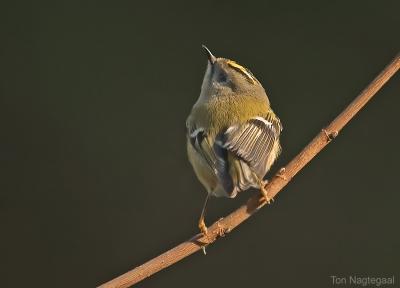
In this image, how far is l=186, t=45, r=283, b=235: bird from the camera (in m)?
1.92

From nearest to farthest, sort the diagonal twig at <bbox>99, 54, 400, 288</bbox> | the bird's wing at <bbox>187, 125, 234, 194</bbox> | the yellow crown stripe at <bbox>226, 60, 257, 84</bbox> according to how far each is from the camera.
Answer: the diagonal twig at <bbox>99, 54, 400, 288</bbox> → the bird's wing at <bbox>187, 125, 234, 194</bbox> → the yellow crown stripe at <bbox>226, 60, 257, 84</bbox>

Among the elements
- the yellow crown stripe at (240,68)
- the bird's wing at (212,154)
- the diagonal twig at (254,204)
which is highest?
the yellow crown stripe at (240,68)

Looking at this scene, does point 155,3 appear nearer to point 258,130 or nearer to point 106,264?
point 106,264

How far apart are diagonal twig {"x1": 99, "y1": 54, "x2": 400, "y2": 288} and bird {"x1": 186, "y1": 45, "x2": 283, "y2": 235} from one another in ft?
0.26

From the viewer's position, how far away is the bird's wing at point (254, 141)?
6.40 feet

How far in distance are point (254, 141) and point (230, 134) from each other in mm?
74

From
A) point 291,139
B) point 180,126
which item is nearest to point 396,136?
point 291,139

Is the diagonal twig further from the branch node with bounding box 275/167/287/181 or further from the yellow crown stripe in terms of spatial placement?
the yellow crown stripe

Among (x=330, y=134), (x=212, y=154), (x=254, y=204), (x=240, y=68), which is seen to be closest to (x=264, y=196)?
(x=254, y=204)

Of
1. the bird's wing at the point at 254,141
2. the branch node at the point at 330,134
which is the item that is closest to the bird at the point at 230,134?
the bird's wing at the point at 254,141

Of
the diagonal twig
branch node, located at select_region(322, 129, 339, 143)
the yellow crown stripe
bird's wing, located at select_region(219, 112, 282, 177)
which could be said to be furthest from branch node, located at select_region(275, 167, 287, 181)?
the yellow crown stripe

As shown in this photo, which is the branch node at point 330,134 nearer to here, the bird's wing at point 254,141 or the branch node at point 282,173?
the branch node at point 282,173

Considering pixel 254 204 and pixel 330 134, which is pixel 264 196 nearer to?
pixel 254 204

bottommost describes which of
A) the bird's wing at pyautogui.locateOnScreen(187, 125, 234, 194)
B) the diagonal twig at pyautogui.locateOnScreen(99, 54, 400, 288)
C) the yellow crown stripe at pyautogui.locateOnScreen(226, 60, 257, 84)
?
the diagonal twig at pyautogui.locateOnScreen(99, 54, 400, 288)
